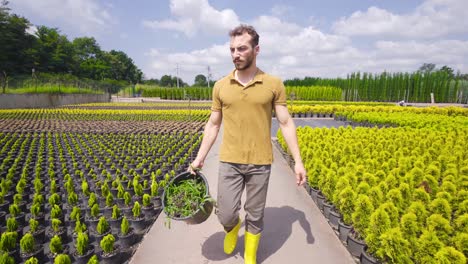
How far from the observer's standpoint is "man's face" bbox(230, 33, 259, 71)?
2.18m

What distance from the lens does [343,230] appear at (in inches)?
129

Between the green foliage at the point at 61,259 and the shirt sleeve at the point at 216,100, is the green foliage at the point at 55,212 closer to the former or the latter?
the green foliage at the point at 61,259

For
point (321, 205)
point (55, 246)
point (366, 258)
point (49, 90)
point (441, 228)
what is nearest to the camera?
point (441, 228)

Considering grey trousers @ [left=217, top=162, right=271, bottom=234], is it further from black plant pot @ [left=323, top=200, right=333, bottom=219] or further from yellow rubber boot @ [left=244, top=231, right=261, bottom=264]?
black plant pot @ [left=323, top=200, right=333, bottom=219]

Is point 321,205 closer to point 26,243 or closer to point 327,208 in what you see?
point 327,208

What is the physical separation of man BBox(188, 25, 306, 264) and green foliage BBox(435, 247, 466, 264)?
1093mm

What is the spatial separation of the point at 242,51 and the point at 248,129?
64 centimetres

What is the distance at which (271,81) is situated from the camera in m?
2.34

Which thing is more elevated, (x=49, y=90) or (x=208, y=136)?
(x=49, y=90)

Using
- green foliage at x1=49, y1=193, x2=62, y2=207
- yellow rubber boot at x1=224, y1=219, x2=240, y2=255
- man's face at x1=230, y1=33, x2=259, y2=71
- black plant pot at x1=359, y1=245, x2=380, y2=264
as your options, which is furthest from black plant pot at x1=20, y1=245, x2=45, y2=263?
black plant pot at x1=359, y1=245, x2=380, y2=264

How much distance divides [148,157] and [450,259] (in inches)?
239

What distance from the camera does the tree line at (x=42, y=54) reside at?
3947cm

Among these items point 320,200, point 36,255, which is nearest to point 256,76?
point 320,200

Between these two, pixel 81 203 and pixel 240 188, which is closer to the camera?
pixel 240 188
